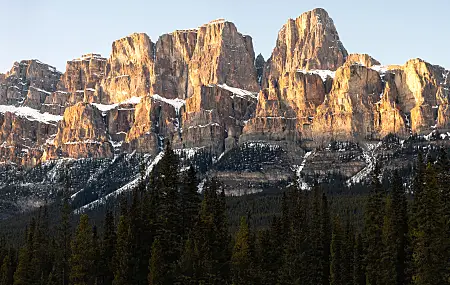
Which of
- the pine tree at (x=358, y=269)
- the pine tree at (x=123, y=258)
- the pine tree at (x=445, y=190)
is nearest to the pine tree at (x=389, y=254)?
the pine tree at (x=358, y=269)

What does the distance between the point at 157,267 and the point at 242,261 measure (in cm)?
1310

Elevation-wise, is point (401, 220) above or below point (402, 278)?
above

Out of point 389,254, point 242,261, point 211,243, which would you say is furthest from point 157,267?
point 389,254

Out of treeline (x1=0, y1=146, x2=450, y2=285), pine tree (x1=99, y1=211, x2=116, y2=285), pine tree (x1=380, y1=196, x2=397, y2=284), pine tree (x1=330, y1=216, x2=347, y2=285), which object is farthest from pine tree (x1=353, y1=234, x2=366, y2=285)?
pine tree (x1=99, y1=211, x2=116, y2=285)

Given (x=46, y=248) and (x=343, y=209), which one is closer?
(x=46, y=248)

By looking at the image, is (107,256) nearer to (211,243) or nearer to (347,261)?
(211,243)

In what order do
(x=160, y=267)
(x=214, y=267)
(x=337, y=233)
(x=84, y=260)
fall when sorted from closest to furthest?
1. (x=160, y=267)
2. (x=214, y=267)
3. (x=84, y=260)
4. (x=337, y=233)

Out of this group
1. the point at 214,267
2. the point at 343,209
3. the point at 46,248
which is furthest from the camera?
the point at 343,209

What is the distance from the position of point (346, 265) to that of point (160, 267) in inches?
1077

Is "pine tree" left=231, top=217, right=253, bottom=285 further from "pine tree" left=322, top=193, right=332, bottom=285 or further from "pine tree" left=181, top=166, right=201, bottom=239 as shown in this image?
"pine tree" left=322, top=193, right=332, bottom=285

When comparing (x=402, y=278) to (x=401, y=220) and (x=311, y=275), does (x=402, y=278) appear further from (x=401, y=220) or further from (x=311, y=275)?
(x=311, y=275)

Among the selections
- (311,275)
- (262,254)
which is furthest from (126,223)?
(311,275)

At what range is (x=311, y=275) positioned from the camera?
8981 cm

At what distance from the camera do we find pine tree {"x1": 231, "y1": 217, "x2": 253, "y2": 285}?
80.3m
